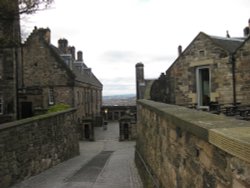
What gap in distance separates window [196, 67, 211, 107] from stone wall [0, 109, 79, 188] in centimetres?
773

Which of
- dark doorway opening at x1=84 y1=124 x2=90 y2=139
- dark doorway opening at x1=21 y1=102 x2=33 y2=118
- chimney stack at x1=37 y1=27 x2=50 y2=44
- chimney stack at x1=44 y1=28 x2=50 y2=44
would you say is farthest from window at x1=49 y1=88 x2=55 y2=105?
chimney stack at x1=44 y1=28 x2=50 y2=44

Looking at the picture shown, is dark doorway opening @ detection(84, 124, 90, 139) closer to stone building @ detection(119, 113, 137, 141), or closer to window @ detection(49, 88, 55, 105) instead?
stone building @ detection(119, 113, 137, 141)

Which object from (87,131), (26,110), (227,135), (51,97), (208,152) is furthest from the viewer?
(87,131)

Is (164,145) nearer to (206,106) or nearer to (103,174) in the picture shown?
(206,106)

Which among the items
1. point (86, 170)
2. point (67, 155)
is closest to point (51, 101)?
point (67, 155)

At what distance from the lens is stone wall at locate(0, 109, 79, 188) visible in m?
13.4

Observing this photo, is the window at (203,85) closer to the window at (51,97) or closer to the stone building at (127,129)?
the stone building at (127,129)

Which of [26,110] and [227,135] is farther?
[26,110]

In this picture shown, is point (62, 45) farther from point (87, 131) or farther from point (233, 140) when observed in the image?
point (233, 140)

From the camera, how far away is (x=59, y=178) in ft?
51.0

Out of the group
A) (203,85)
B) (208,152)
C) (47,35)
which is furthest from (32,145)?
(47,35)

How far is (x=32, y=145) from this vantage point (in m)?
16.3

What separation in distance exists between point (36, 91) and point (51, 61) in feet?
19.5

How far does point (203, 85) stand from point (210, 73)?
787 millimetres
